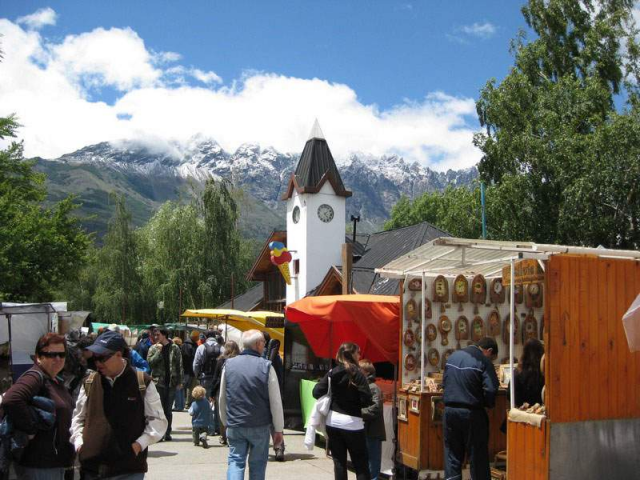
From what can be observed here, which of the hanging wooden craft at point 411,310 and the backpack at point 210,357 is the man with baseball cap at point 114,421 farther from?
the backpack at point 210,357

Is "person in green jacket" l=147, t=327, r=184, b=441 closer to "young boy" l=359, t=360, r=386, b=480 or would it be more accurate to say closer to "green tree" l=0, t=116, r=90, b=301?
"young boy" l=359, t=360, r=386, b=480

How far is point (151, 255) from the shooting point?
52469mm

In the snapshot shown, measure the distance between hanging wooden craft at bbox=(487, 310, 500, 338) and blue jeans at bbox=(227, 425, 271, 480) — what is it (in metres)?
5.00

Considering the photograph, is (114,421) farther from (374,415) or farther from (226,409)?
(374,415)

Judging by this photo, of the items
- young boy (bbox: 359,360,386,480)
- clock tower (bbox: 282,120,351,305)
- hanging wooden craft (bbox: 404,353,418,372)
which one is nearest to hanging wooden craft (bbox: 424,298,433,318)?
hanging wooden craft (bbox: 404,353,418,372)

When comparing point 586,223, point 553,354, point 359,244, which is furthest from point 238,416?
point 359,244

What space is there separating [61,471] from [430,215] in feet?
210

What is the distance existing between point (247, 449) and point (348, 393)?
1.16 m

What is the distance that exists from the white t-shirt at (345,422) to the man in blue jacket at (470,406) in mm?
1196

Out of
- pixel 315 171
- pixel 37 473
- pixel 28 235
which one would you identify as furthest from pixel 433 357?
pixel 28 235

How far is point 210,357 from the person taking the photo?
14.3 m

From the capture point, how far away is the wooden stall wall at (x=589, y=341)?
7.32m

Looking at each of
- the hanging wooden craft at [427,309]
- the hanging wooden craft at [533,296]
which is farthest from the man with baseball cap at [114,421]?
the hanging wooden craft at [533,296]

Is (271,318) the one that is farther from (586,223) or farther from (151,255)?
(151,255)
